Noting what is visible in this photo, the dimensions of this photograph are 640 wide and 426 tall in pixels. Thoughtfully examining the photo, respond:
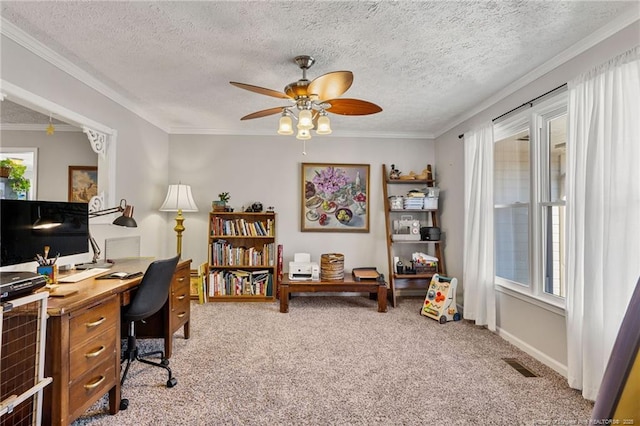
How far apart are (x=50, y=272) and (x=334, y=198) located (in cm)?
320

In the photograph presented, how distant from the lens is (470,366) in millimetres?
2359

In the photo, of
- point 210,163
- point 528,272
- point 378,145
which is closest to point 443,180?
point 378,145

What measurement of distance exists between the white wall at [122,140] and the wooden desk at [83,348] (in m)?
1.41

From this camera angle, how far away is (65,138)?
3.65 meters

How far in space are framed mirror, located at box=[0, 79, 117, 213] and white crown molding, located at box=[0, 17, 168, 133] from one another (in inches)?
11.8

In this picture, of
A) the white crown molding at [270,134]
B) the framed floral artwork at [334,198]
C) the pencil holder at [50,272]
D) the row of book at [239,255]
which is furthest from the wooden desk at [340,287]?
the pencil holder at [50,272]

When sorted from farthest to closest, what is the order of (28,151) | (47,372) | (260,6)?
(28,151), (260,6), (47,372)

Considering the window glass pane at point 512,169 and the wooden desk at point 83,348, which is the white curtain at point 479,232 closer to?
the window glass pane at point 512,169

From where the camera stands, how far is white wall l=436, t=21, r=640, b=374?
199cm

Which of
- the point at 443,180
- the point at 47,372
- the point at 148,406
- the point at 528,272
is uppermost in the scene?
the point at 443,180

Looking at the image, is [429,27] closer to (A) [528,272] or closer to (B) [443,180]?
(A) [528,272]

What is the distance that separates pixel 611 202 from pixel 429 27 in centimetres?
150

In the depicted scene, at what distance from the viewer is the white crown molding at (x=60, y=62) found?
194 cm

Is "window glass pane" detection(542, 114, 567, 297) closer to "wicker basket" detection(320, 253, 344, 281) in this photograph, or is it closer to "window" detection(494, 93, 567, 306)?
"window" detection(494, 93, 567, 306)
